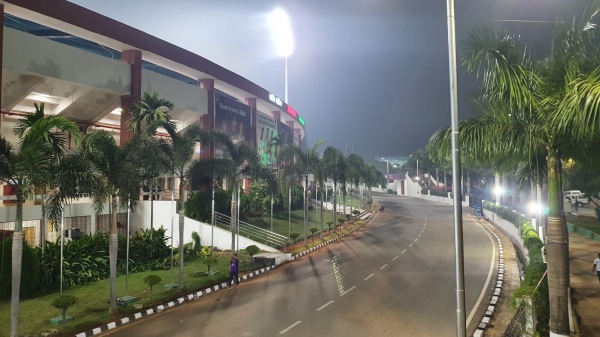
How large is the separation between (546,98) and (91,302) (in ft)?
51.0

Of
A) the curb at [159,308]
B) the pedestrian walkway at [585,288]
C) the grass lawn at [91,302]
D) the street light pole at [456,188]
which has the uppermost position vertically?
the street light pole at [456,188]

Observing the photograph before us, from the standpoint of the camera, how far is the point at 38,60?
77.2 ft

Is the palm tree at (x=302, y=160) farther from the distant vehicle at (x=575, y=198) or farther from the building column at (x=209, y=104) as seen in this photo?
the distant vehicle at (x=575, y=198)

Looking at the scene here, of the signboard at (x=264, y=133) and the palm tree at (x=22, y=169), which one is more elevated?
the signboard at (x=264, y=133)

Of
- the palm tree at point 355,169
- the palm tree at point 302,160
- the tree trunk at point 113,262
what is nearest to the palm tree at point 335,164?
the palm tree at point 355,169

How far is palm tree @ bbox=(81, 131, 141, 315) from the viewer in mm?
13117

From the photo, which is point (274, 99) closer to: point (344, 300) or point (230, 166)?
point (230, 166)

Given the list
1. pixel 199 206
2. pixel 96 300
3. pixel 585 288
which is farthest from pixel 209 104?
pixel 585 288

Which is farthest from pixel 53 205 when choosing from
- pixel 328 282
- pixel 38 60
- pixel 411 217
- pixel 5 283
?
pixel 411 217

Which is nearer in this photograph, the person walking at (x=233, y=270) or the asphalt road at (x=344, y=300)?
the asphalt road at (x=344, y=300)

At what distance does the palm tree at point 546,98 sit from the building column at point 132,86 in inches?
1042

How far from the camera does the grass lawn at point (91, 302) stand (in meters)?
12.0

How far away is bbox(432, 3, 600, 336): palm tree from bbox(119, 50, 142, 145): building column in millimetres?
26474

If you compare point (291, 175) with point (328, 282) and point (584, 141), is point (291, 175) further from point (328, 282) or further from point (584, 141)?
point (584, 141)
